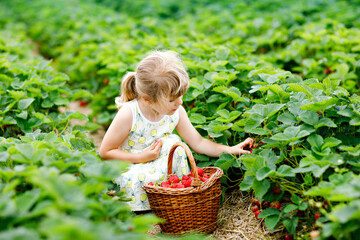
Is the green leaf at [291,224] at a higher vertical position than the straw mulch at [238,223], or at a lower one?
higher

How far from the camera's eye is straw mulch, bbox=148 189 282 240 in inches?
98.3

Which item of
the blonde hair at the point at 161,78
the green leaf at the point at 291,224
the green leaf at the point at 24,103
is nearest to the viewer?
the green leaf at the point at 291,224

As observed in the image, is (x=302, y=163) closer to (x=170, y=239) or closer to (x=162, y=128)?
(x=170, y=239)

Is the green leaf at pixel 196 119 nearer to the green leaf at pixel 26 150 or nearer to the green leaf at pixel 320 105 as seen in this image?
the green leaf at pixel 320 105

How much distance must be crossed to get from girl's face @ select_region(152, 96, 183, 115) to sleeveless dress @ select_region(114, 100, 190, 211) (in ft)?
0.59

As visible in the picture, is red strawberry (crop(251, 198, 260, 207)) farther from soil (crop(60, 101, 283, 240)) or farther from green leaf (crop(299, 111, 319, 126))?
green leaf (crop(299, 111, 319, 126))

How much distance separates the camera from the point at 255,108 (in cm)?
258

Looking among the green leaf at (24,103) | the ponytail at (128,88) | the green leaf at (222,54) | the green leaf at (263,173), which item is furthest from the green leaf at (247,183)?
the green leaf at (24,103)

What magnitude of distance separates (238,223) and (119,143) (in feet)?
3.16

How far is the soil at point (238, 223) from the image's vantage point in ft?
8.18

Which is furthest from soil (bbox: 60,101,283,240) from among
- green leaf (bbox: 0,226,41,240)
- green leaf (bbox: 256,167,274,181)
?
green leaf (bbox: 0,226,41,240)

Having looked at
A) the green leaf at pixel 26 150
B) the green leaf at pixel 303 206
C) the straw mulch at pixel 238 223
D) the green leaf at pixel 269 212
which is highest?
the green leaf at pixel 26 150

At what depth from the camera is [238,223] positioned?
8.63 feet

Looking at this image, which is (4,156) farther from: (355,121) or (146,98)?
(355,121)
